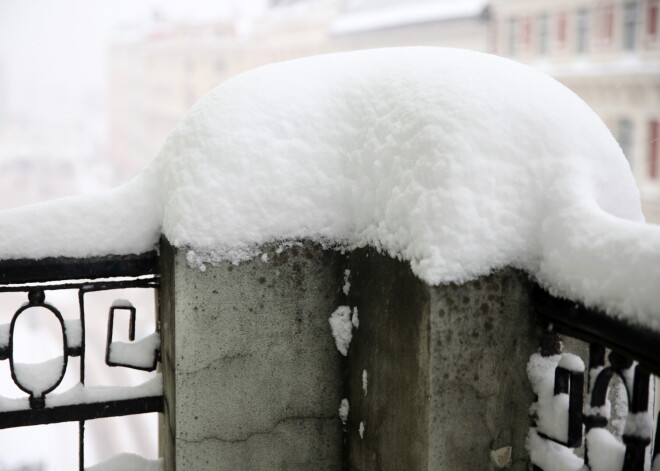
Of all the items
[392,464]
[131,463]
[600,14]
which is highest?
[600,14]

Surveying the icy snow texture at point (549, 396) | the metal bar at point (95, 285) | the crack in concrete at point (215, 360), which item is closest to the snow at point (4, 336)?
the metal bar at point (95, 285)

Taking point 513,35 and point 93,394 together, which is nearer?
point 93,394

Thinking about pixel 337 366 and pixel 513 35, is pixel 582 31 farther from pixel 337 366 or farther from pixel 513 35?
pixel 337 366

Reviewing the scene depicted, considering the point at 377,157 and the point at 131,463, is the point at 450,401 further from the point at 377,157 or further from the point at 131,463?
the point at 131,463

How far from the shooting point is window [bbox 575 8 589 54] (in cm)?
2598

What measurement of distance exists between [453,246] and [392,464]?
2.04 ft

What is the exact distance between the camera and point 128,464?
2.26m

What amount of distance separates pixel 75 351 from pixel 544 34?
2921 centimetres

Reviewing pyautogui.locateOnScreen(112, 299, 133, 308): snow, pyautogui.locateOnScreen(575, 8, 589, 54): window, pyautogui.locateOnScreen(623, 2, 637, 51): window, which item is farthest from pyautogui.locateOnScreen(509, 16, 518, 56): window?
pyautogui.locateOnScreen(112, 299, 133, 308): snow

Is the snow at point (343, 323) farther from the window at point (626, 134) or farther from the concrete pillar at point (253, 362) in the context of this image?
the window at point (626, 134)

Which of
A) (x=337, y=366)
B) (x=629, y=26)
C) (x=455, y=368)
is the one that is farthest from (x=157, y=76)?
(x=455, y=368)

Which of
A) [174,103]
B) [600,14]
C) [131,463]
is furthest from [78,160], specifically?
[131,463]

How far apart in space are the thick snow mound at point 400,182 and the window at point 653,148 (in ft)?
78.5

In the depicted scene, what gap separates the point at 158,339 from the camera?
2.24 meters
